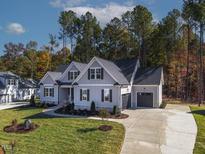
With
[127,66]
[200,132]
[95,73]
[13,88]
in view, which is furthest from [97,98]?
[13,88]

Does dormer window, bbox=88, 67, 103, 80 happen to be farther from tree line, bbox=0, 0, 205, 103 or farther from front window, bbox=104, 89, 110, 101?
tree line, bbox=0, 0, 205, 103

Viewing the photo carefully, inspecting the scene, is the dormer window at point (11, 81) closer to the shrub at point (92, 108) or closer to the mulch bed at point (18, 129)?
the shrub at point (92, 108)

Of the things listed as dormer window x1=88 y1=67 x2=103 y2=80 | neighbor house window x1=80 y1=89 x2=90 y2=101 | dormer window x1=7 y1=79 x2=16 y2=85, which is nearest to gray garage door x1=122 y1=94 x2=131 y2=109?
dormer window x1=88 y1=67 x2=103 y2=80

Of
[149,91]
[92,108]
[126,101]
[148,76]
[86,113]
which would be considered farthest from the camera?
[148,76]

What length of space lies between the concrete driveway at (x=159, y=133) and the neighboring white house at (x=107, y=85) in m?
4.15

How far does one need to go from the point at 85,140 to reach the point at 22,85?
35188 mm

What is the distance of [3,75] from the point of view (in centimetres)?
4962

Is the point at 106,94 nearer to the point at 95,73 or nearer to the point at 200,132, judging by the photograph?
the point at 95,73

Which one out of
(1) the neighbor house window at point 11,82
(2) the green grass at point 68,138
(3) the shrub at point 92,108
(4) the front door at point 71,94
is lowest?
(2) the green grass at point 68,138

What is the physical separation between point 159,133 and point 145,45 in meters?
35.7

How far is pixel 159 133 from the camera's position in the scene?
2161 centimetres

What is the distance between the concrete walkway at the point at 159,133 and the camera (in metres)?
18.4

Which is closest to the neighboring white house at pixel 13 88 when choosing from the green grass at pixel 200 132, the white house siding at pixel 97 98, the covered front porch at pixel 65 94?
the covered front porch at pixel 65 94

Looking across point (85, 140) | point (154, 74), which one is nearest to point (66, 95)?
point (154, 74)
